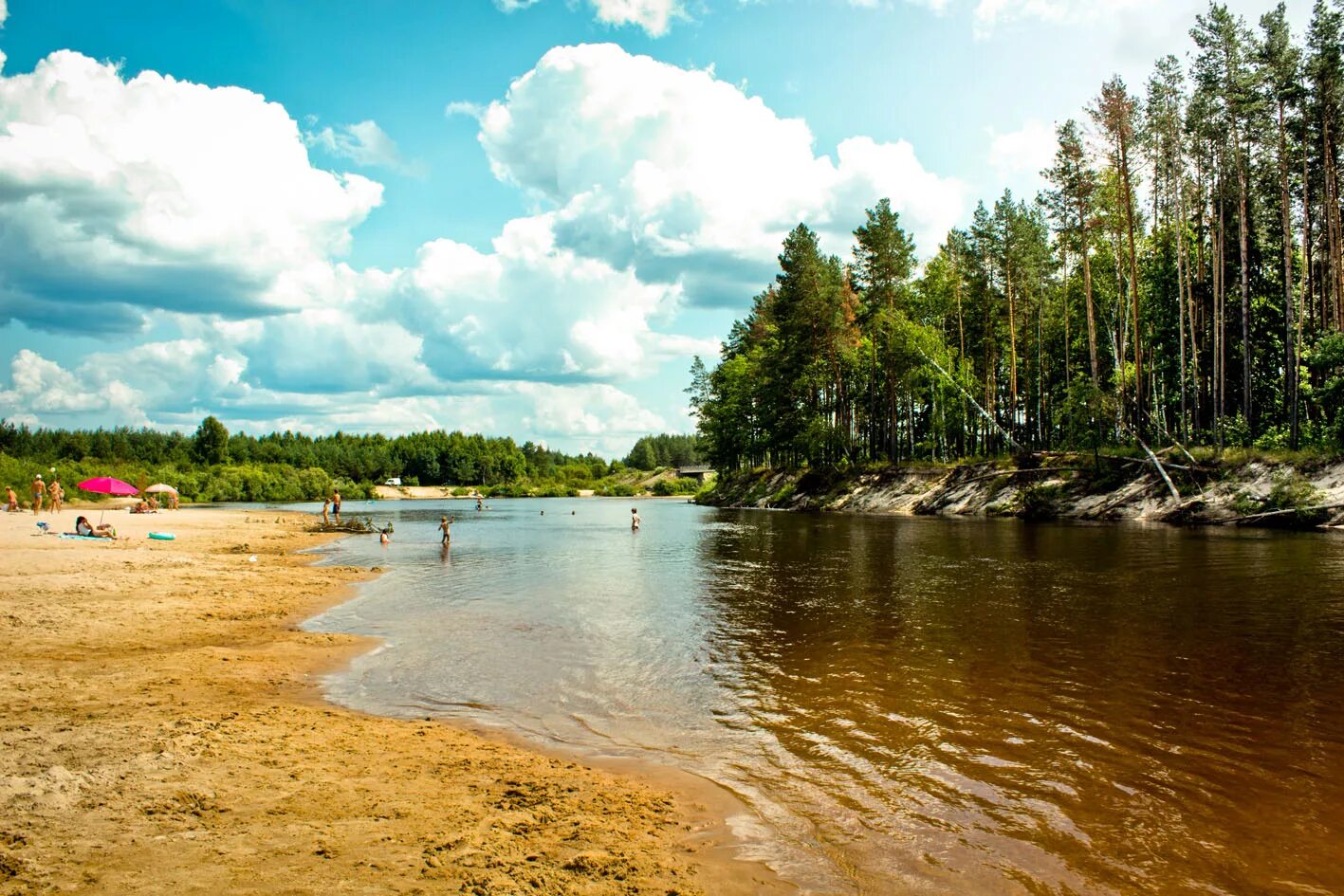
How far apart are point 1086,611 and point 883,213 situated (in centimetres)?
5652

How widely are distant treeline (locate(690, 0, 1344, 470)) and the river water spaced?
82.1 ft

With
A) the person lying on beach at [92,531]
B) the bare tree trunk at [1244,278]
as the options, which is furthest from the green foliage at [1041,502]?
the person lying on beach at [92,531]

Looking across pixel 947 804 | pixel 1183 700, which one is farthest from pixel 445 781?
pixel 1183 700

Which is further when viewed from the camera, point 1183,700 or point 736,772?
point 1183,700

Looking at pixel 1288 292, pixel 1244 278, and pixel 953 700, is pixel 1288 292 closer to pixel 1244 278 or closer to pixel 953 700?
pixel 1244 278

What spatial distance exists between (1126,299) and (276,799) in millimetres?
61897

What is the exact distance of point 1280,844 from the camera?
21.8 ft

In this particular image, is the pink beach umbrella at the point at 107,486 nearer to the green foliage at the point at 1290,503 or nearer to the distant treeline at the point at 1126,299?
the distant treeline at the point at 1126,299

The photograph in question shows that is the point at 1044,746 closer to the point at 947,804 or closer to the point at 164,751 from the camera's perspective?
the point at 947,804

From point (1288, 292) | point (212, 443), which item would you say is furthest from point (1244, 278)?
point (212, 443)

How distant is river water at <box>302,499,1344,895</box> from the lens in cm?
667

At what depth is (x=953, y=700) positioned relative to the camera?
37.0ft

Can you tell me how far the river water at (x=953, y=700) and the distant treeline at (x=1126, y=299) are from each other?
82.1ft

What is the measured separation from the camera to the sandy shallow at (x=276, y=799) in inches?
218
